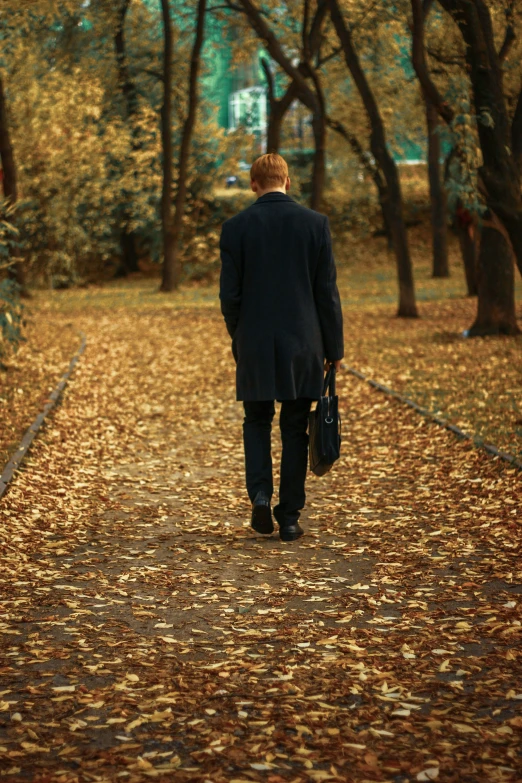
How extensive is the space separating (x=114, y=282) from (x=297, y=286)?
34114 mm

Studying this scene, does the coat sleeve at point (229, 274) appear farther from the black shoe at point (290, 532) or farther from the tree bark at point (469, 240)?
the tree bark at point (469, 240)

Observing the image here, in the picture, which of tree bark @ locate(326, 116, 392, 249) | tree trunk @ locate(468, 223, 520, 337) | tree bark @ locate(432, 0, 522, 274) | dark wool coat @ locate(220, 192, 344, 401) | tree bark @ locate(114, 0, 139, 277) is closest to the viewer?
dark wool coat @ locate(220, 192, 344, 401)

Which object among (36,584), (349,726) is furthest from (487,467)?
(349,726)

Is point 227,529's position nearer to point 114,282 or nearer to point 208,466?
point 208,466

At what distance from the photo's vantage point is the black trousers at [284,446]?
23.2ft

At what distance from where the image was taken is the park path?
13.4ft

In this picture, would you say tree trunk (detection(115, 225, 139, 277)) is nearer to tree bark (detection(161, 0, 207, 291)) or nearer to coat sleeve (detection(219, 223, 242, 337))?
tree bark (detection(161, 0, 207, 291))

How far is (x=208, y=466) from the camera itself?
9.85 m

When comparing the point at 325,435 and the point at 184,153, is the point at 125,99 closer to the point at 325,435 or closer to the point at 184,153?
the point at 184,153

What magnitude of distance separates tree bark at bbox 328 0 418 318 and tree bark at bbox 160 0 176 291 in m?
10.8

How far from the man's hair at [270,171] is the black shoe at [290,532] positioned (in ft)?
6.70

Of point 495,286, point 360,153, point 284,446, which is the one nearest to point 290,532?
point 284,446

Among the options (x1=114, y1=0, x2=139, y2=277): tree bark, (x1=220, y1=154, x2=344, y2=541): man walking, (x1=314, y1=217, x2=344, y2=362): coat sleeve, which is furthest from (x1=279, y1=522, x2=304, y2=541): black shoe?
(x1=114, y1=0, x2=139, y2=277): tree bark

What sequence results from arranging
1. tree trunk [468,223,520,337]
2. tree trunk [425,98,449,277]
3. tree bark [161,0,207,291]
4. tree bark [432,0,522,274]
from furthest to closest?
tree trunk [425,98,449,277] < tree bark [161,0,207,291] < tree trunk [468,223,520,337] < tree bark [432,0,522,274]
